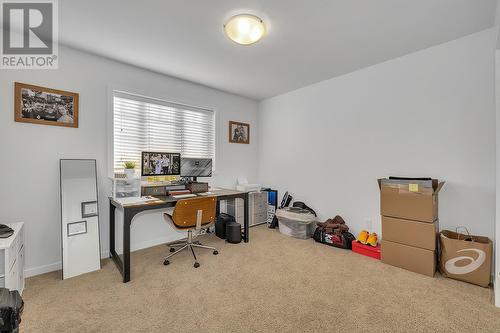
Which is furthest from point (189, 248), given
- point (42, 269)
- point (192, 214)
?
point (42, 269)

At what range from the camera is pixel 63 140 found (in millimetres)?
2559

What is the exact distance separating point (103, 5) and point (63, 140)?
1.54m

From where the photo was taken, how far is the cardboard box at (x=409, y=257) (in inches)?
92.4

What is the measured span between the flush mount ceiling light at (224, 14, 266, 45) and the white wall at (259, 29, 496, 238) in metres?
1.84

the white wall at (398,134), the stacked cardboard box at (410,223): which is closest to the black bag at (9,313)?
the stacked cardboard box at (410,223)

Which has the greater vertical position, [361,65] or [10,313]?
[361,65]

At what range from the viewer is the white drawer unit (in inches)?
68.2

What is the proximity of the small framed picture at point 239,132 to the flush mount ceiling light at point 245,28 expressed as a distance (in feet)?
6.89

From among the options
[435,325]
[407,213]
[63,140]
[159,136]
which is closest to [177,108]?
[159,136]

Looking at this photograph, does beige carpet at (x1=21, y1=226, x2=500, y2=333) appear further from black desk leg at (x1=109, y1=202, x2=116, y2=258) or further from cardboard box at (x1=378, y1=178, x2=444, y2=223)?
cardboard box at (x1=378, y1=178, x2=444, y2=223)

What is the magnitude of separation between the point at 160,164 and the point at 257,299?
2017 millimetres

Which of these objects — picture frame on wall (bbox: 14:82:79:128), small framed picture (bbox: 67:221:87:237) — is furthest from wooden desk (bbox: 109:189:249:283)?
picture frame on wall (bbox: 14:82:79:128)

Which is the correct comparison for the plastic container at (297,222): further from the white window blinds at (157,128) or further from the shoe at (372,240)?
the white window blinds at (157,128)

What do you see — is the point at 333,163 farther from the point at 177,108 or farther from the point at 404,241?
the point at 177,108
